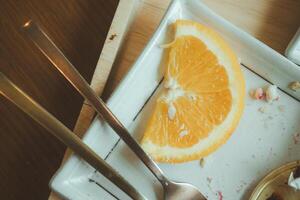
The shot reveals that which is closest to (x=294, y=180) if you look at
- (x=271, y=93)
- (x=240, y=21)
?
(x=271, y=93)

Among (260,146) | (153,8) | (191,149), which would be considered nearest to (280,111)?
(260,146)

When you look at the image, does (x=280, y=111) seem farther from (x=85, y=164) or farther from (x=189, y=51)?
(x=85, y=164)

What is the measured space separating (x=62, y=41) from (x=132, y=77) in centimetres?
37

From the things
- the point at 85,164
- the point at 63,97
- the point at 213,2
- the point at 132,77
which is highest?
the point at 213,2

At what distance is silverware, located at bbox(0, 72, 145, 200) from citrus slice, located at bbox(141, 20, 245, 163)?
7 cm

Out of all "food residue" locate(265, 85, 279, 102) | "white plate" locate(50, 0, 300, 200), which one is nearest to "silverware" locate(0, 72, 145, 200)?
"white plate" locate(50, 0, 300, 200)

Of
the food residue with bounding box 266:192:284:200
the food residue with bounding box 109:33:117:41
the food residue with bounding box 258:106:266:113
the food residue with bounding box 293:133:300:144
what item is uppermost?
the food residue with bounding box 109:33:117:41

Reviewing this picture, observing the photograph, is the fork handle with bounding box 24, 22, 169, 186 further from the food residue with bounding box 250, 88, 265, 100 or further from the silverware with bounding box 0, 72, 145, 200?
the food residue with bounding box 250, 88, 265, 100

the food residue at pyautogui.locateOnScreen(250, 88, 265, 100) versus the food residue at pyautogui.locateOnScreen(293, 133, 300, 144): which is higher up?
the food residue at pyautogui.locateOnScreen(250, 88, 265, 100)

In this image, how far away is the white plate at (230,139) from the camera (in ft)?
1.99

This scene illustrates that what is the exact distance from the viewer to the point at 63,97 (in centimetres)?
89

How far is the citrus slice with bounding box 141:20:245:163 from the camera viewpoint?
23.7 inches

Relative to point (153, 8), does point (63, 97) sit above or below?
below

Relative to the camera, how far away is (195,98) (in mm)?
→ 624
